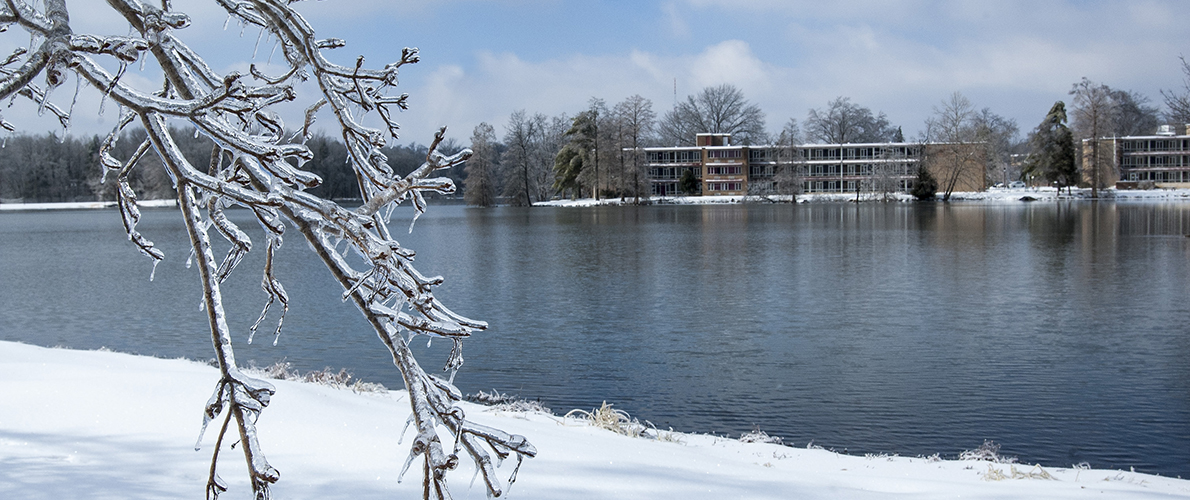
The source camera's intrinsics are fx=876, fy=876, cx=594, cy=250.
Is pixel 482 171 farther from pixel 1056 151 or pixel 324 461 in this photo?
pixel 324 461

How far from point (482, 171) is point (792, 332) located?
79954mm

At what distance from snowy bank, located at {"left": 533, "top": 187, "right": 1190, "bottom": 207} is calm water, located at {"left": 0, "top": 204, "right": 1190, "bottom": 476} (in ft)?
197

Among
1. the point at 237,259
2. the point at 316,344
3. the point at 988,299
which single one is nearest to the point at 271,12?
the point at 237,259

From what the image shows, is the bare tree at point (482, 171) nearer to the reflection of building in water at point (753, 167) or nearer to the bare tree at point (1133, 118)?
the reflection of building in water at point (753, 167)

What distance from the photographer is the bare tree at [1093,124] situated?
89812 mm

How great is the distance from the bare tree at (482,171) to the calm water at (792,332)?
5714 centimetres

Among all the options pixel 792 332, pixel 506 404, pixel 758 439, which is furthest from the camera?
pixel 792 332

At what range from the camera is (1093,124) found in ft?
294

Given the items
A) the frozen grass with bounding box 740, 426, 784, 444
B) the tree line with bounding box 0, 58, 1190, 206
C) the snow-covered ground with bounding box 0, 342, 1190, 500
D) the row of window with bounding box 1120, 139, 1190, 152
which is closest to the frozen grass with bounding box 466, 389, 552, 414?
the snow-covered ground with bounding box 0, 342, 1190, 500

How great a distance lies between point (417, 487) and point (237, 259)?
5.24ft

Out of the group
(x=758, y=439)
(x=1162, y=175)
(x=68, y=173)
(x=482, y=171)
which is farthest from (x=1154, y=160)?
(x=68, y=173)

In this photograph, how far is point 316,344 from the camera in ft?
55.3

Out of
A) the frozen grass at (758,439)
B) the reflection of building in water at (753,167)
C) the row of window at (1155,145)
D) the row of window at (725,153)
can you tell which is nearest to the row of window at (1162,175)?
the row of window at (1155,145)

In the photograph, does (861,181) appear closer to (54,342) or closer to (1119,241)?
(1119,241)
